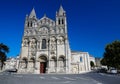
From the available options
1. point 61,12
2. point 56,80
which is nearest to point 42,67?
point 61,12

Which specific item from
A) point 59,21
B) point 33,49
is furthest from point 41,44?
point 59,21

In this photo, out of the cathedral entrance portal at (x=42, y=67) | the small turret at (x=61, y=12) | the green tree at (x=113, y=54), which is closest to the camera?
the green tree at (x=113, y=54)

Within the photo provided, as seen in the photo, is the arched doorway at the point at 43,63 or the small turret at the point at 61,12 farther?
the small turret at the point at 61,12

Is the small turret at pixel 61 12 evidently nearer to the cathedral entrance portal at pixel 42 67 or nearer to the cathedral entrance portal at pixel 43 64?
the cathedral entrance portal at pixel 43 64

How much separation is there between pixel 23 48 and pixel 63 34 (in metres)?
11.7

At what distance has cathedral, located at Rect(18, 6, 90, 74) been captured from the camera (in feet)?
124

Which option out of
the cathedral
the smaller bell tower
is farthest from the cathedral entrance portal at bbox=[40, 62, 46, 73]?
the smaller bell tower

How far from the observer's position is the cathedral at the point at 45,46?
124ft

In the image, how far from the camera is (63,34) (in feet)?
131

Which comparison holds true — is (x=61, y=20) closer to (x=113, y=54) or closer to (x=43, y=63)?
(x=43, y=63)

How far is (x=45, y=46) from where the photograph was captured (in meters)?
40.0

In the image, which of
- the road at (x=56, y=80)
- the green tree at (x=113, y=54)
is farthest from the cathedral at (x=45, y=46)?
the road at (x=56, y=80)

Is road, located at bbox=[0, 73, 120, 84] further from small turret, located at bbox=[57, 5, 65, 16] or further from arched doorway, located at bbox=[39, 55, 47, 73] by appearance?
small turret, located at bbox=[57, 5, 65, 16]

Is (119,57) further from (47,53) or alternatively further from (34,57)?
(34,57)
